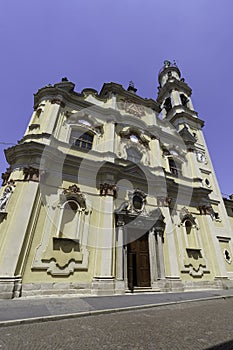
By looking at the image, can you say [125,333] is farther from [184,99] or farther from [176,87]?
[176,87]

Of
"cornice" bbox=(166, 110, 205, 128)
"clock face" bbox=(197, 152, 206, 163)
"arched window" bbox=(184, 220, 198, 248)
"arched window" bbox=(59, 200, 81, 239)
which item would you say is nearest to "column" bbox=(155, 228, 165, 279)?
"arched window" bbox=(184, 220, 198, 248)

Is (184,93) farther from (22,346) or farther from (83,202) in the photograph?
(22,346)

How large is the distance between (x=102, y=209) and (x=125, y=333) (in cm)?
686

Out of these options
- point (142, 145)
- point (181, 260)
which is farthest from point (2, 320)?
point (142, 145)

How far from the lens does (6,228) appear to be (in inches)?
316

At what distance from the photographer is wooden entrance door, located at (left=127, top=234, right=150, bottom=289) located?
9922 millimetres

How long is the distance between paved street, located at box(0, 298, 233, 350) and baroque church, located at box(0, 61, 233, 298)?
13.2ft

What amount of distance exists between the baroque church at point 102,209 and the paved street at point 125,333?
403 cm

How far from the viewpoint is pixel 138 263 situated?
10.4m

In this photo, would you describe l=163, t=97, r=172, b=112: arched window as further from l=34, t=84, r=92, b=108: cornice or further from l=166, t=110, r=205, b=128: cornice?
l=34, t=84, r=92, b=108: cornice

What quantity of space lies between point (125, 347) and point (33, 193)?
24.7 ft

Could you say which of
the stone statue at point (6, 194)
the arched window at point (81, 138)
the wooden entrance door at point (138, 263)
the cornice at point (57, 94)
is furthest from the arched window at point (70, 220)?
the cornice at point (57, 94)

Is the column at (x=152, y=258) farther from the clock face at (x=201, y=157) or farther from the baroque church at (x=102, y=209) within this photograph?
the clock face at (x=201, y=157)

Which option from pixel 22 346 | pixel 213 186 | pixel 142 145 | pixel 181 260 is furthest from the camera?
pixel 213 186
